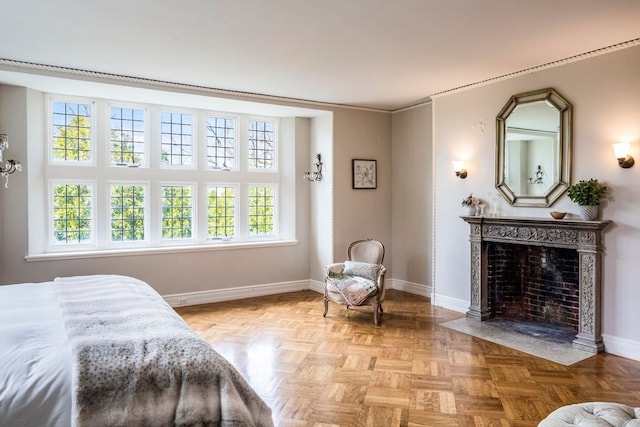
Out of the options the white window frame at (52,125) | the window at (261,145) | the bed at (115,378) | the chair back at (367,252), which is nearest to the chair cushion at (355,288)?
the chair back at (367,252)

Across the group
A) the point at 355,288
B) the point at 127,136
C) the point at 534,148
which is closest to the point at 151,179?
the point at 127,136

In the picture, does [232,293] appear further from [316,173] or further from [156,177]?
[316,173]

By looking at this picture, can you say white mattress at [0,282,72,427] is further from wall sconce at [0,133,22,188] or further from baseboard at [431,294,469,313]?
baseboard at [431,294,469,313]

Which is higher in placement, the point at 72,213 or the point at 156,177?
the point at 156,177

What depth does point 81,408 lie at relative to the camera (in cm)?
166

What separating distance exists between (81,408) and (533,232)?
397 cm

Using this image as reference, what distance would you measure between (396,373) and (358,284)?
1487 millimetres

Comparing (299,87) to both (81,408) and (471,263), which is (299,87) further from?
(81,408)

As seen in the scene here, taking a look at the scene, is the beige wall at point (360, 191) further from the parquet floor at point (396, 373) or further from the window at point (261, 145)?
the parquet floor at point (396, 373)

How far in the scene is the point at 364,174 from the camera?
6.21m

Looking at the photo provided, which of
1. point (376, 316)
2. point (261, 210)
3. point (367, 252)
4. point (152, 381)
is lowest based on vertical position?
point (376, 316)

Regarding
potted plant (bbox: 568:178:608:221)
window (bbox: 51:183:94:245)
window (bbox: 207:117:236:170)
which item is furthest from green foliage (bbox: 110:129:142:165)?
potted plant (bbox: 568:178:608:221)

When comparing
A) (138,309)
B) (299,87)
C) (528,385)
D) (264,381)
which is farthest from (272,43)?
(528,385)

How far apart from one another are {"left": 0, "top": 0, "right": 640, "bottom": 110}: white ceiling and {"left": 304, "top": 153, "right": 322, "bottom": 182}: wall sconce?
1544 millimetres
